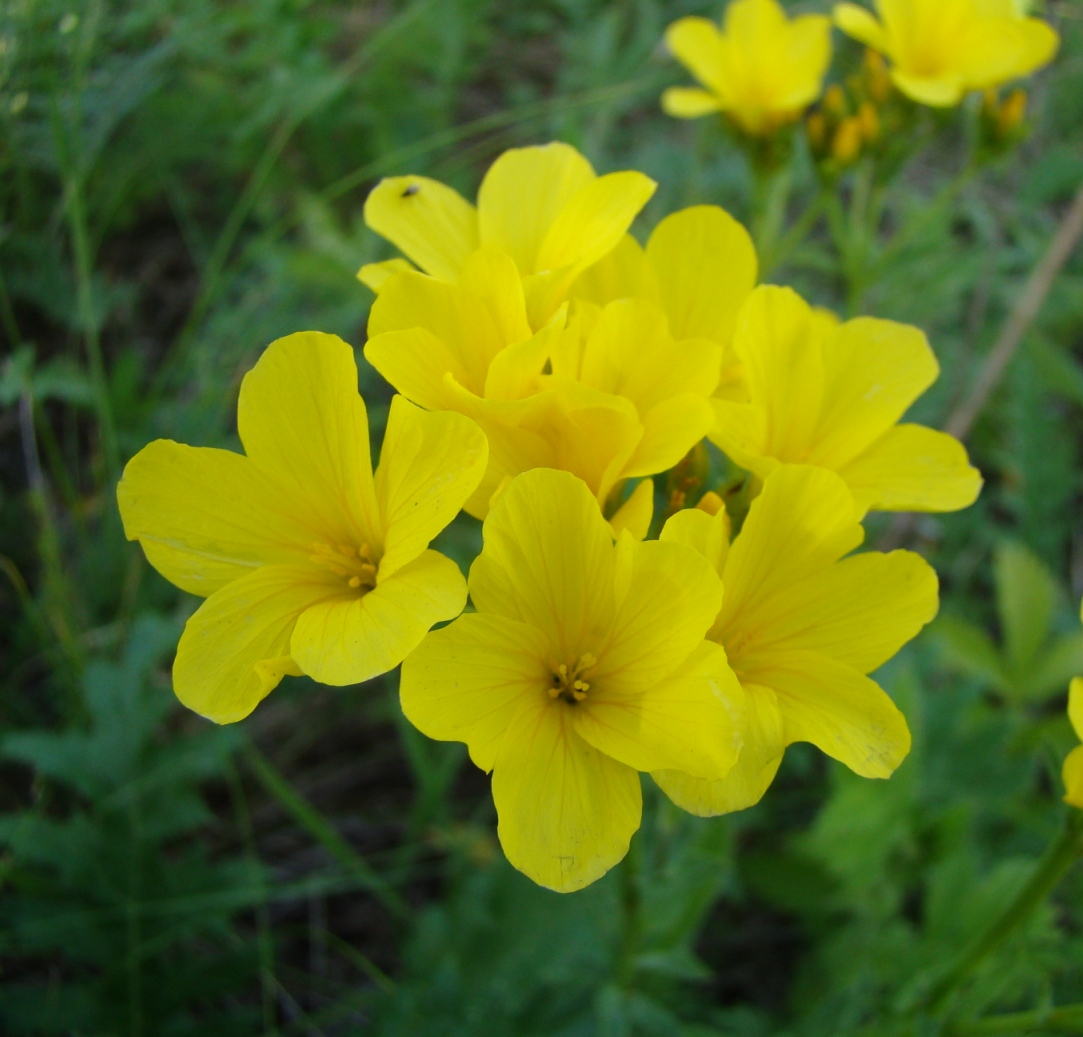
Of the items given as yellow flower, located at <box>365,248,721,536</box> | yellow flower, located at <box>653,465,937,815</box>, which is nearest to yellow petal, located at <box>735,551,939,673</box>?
yellow flower, located at <box>653,465,937,815</box>

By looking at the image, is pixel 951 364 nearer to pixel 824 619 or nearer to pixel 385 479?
pixel 824 619

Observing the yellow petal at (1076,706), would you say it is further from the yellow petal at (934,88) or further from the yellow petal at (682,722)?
the yellow petal at (934,88)

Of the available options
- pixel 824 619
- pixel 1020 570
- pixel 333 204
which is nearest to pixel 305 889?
pixel 824 619

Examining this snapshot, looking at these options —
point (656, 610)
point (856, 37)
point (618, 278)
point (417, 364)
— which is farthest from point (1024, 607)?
point (417, 364)

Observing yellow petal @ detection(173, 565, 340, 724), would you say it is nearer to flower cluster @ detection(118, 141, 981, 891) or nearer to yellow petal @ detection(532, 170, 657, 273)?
flower cluster @ detection(118, 141, 981, 891)

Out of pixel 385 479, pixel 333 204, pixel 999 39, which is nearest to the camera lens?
pixel 385 479

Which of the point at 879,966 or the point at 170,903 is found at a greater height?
the point at 170,903
